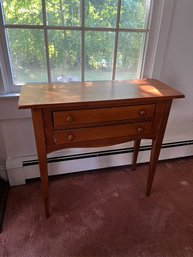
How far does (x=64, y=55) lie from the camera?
4.37ft

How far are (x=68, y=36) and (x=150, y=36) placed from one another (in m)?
0.58

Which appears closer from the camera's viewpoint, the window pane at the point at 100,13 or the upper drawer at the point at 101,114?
the upper drawer at the point at 101,114

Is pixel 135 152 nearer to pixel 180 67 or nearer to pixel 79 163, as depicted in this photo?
pixel 79 163

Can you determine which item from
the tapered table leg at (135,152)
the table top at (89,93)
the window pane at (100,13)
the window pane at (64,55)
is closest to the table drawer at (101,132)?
the table top at (89,93)

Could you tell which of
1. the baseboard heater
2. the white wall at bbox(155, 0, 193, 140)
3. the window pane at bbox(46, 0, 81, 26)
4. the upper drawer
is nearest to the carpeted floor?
the baseboard heater

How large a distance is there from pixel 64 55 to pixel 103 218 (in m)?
1.17

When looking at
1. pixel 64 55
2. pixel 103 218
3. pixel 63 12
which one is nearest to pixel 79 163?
pixel 103 218

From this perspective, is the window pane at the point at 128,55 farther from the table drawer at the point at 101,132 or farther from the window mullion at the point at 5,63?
the window mullion at the point at 5,63

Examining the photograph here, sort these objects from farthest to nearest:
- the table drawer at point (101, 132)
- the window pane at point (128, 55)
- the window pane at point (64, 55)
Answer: the window pane at point (128, 55), the window pane at point (64, 55), the table drawer at point (101, 132)

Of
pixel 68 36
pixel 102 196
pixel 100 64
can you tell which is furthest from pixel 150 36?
pixel 102 196

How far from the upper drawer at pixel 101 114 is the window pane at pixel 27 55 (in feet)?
1.78

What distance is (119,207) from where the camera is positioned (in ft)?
4.68

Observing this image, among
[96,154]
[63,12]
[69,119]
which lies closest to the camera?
[69,119]

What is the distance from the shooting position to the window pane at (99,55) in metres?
1.33
